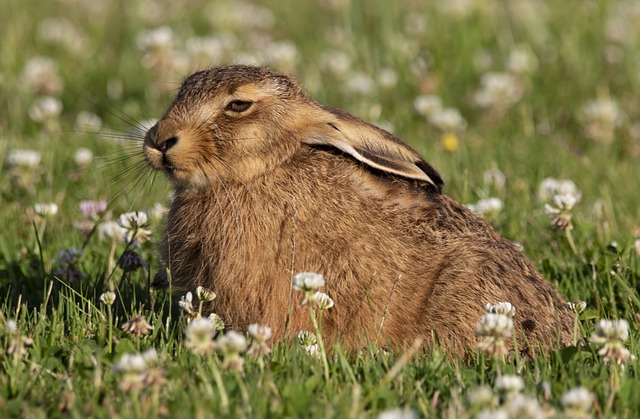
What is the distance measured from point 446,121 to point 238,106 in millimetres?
4156

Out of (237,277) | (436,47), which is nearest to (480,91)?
(436,47)

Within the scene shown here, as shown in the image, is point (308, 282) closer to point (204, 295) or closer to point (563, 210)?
point (204, 295)

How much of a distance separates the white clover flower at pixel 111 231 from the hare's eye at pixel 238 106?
3.60 feet

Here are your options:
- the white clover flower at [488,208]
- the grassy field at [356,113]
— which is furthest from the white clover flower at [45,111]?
the white clover flower at [488,208]

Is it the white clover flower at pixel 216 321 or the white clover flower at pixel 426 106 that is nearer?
the white clover flower at pixel 216 321

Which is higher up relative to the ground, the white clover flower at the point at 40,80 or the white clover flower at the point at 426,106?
the white clover flower at the point at 40,80

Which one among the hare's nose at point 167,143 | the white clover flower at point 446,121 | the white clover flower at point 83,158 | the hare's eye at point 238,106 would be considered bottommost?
the hare's nose at point 167,143

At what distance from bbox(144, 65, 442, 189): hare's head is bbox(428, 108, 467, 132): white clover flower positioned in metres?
3.81

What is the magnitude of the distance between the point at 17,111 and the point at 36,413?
19.2 feet

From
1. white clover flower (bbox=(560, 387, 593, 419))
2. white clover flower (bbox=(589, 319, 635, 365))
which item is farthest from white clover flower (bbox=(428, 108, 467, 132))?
white clover flower (bbox=(560, 387, 593, 419))

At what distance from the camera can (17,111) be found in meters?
8.92

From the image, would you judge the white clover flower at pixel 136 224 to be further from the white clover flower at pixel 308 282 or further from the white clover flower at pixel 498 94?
the white clover flower at pixel 498 94

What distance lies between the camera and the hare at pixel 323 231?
4.65m

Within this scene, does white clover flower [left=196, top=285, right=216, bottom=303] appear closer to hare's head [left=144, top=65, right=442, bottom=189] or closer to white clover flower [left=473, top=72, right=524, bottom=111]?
hare's head [left=144, top=65, right=442, bottom=189]
